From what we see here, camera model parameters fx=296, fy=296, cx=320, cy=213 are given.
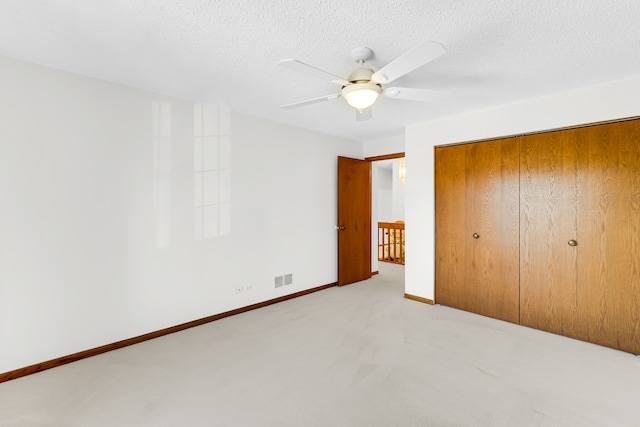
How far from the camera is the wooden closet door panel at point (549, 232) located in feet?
9.52

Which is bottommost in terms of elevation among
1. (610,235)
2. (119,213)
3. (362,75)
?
(610,235)

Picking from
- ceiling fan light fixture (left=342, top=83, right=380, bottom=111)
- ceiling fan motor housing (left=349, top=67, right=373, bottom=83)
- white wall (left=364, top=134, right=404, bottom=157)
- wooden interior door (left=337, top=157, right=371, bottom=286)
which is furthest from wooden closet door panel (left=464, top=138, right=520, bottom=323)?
ceiling fan motor housing (left=349, top=67, right=373, bottom=83)

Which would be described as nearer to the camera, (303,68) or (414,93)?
(303,68)

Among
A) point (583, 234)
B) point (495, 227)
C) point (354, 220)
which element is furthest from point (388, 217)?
point (583, 234)

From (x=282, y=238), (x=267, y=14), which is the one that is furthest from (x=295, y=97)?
(x=282, y=238)

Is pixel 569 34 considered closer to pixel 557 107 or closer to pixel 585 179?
pixel 557 107

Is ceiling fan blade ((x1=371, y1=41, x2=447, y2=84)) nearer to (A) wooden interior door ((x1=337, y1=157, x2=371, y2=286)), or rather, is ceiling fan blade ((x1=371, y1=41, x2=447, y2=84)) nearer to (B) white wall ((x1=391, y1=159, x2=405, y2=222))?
(A) wooden interior door ((x1=337, y1=157, x2=371, y2=286))

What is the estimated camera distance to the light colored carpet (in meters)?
1.83

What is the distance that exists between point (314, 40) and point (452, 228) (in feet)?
9.15

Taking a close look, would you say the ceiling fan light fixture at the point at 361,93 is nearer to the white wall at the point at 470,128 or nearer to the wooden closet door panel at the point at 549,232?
the white wall at the point at 470,128

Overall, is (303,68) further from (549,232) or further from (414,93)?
(549,232)

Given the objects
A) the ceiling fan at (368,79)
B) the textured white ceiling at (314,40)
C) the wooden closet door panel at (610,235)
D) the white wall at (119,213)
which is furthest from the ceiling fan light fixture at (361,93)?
the wooden closet door panel at (610,235)

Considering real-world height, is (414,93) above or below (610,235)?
above

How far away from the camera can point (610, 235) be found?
270 centimetres
